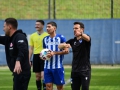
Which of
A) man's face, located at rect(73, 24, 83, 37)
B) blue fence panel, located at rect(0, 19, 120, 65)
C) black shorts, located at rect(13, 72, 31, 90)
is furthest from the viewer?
blue fence panel, located at rect(0, 19, 120, 65)

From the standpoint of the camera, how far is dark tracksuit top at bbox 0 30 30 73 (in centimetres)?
948

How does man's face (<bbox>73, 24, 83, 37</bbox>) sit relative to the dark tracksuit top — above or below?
above

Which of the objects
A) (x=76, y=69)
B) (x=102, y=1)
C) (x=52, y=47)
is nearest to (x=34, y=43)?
(x=52, y=47)

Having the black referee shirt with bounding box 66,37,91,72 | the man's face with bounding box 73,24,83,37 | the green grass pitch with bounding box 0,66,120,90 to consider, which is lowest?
the green grass pitch with bounding box 0,66,120,90

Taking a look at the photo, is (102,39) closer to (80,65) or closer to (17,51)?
(80,65)

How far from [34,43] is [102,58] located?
11007mm

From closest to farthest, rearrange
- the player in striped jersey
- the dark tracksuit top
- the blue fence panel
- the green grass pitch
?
1. the dark tracksuit top
2. the player in striped jersey
3. the green grass pitch
4. the blue fence panel

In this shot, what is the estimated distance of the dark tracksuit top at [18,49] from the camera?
9.48 metres

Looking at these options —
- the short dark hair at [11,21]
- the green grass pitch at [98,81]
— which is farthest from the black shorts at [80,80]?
the green grass pitch at [98,81]

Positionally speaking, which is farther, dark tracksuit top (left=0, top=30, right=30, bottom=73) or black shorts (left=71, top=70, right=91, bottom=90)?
black shorts (left=71, top=70, right=91, bottom=90)

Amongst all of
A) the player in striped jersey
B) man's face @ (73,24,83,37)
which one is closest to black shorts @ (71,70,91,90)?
man's face @ (73,24,83,37)

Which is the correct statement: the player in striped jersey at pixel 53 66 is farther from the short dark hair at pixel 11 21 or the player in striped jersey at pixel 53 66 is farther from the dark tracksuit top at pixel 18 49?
the short dark hair at pixel 11 21

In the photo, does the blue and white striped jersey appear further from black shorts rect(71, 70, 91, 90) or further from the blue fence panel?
the blue fence panel

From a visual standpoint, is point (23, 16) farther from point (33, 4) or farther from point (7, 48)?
point (7, 48)
